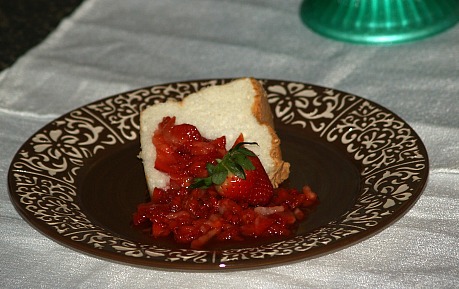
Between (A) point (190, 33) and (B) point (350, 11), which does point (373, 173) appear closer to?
(B) point (350, 11)

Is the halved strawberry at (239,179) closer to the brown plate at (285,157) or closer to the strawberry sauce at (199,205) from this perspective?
the strawberry sauce at (199,205)

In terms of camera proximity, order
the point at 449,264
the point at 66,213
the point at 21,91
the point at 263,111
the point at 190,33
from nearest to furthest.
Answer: the point at 449,264 → the point at 66,213 → the point at 263,111 → the point at 21,91 → the point at 190,33

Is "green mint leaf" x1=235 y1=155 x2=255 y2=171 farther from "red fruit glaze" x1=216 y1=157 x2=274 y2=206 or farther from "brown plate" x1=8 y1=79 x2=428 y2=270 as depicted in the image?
"brown plate" x1=8 y1=79 x2=428 y2=270

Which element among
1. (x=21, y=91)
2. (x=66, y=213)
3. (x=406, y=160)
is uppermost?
(x=406, y=160)

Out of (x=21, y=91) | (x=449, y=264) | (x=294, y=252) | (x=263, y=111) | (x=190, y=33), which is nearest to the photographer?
(x=294, y=252)

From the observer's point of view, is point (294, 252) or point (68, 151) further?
point (68, 151)

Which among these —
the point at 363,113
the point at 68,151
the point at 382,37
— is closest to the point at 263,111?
the point at 363,113

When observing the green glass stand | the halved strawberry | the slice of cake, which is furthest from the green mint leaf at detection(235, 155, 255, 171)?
the green glass stand
